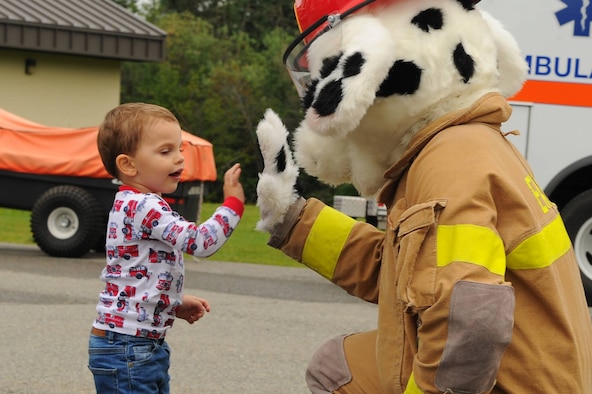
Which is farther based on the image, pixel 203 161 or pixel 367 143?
pixel 203 161

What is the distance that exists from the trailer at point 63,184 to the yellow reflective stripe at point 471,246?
28.6 ft

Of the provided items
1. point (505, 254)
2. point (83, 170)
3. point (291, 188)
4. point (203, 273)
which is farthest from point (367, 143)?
point (83, 170)

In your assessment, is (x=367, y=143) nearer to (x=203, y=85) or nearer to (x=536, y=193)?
Result: (x=536, y=193)

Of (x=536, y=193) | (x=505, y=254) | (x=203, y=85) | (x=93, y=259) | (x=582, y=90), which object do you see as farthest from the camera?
(x=203, y=85)

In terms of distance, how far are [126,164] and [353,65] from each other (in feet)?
3.15

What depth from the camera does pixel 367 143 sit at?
302 cm

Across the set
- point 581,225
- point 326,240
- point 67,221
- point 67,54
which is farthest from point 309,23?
point 67,54

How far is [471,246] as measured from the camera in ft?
8.21

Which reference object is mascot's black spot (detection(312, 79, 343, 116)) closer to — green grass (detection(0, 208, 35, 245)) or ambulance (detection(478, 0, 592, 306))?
ambulance (detection(478, 0, 592, 306))

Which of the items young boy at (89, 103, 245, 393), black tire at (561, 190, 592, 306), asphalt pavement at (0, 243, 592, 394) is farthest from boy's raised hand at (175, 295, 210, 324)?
black tire at (561, 190, 592, 306)

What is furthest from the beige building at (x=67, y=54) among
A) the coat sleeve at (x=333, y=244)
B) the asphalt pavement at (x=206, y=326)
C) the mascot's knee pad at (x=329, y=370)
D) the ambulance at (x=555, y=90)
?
the mascot's knee pad at (x=329, y=370)

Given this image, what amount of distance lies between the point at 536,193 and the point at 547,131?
5721 millimetres

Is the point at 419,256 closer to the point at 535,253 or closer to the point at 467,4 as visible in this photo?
the point at 535,253

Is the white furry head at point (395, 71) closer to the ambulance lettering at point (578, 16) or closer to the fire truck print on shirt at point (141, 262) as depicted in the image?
the fire truck print on shirt at point (141, 262)
